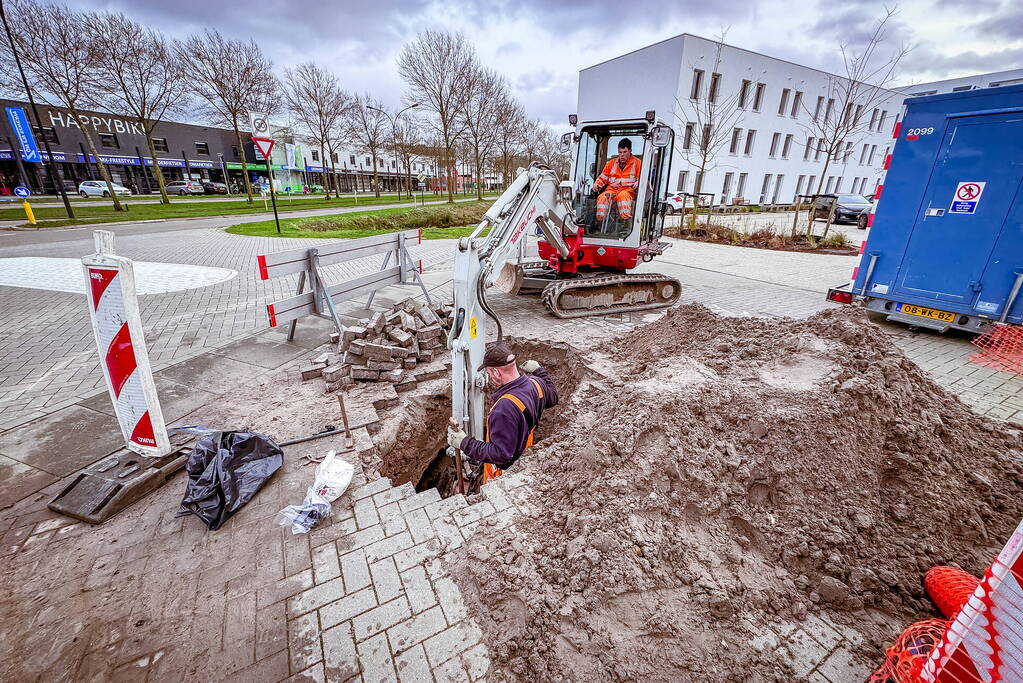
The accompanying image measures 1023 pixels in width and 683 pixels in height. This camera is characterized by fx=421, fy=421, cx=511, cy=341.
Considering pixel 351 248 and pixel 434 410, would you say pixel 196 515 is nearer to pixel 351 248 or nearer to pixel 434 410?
pixel 434 410

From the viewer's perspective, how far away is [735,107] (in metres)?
30.0

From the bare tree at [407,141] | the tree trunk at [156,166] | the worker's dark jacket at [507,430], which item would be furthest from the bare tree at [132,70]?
the worker's dark jacket at [507,430]

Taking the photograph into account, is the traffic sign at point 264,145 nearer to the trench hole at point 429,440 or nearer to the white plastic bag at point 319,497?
the trench hole at point 429,440

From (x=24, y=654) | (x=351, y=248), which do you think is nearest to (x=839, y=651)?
(x=24, y=654)

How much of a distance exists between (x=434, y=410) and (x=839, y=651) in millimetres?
3862

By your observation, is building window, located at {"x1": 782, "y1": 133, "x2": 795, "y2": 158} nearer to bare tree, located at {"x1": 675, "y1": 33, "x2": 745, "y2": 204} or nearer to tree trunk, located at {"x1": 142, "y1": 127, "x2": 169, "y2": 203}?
bare tree, located at {"x1": 675, "y1": 33, "x2": 745, "y2": 204}

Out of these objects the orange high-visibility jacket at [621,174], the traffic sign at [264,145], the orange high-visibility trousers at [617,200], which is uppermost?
the traffic sign at [264,145]

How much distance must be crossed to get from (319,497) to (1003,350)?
8.70 meters

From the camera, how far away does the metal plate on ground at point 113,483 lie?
2.98 metres

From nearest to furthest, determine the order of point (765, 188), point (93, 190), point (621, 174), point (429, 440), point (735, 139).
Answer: point (429, 440) → point (621, 174) → point (735, 139) → point (93, 190) → point (765, 188)

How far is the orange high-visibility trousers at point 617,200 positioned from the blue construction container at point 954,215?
384 cm

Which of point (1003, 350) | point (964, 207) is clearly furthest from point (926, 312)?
point (964, 207)

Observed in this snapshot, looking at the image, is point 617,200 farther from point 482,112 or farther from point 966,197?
point 482,112

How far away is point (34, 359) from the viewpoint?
5.38 meters
